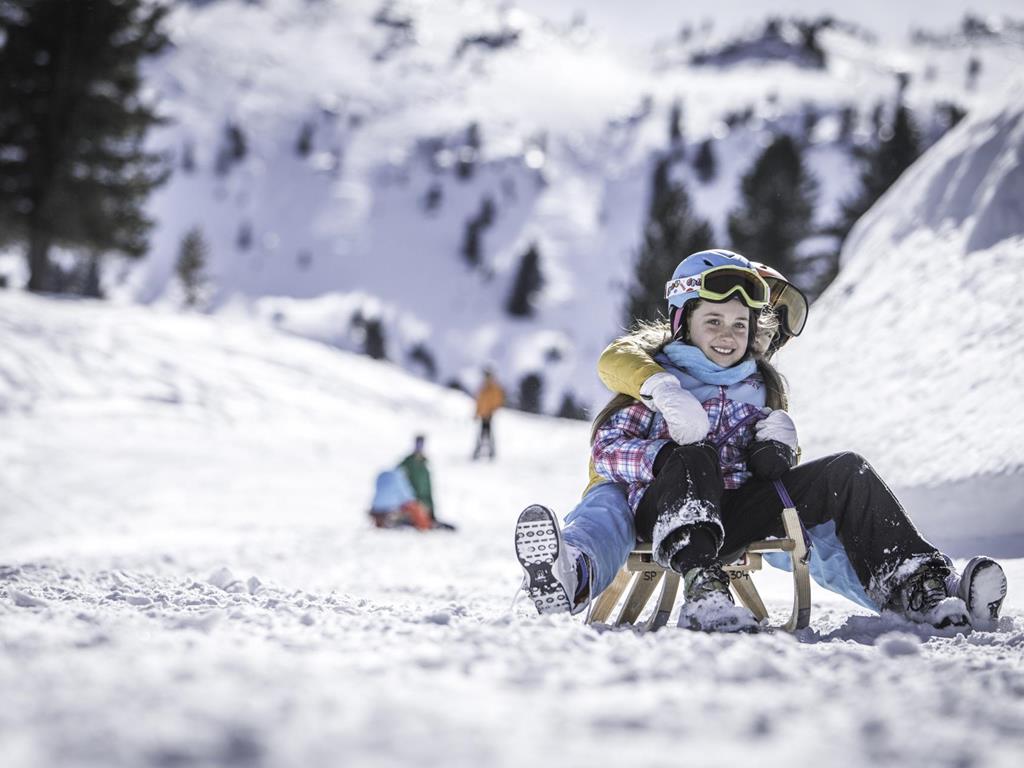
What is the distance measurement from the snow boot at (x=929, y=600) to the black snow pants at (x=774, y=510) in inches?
2.3

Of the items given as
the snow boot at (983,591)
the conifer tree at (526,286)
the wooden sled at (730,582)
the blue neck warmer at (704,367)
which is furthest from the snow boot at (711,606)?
the conifer tree at (526,286)

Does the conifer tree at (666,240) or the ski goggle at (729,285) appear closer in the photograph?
the ski goggle at (729,285)

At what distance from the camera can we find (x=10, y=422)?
39.8 ft

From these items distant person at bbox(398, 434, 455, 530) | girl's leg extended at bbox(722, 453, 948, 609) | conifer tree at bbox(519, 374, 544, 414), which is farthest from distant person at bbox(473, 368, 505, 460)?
conifer tree at bbox(519, 374, 544, 414)

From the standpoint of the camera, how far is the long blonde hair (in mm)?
3113

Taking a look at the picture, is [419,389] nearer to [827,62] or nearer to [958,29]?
[827,62]

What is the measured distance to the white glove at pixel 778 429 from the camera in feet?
9.55

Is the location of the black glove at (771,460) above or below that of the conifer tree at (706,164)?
below

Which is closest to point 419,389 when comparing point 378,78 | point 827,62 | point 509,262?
point 509,262

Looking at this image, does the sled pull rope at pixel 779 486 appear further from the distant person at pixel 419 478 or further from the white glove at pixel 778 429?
the distant person at pixel 419 478

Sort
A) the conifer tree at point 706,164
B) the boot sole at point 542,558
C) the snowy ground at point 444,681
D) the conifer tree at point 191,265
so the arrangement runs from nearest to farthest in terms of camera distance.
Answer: the snowy ground at point 444,681, the boot sole at point 542,558, the conifer tree at point 191,265, the conifer tree at point 706,164

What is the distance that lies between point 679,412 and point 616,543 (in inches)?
19.9

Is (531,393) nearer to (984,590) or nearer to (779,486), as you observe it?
(779,486)

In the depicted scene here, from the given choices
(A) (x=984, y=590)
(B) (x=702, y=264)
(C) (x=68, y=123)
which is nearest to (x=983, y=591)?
(A) (x=984, y=590)
